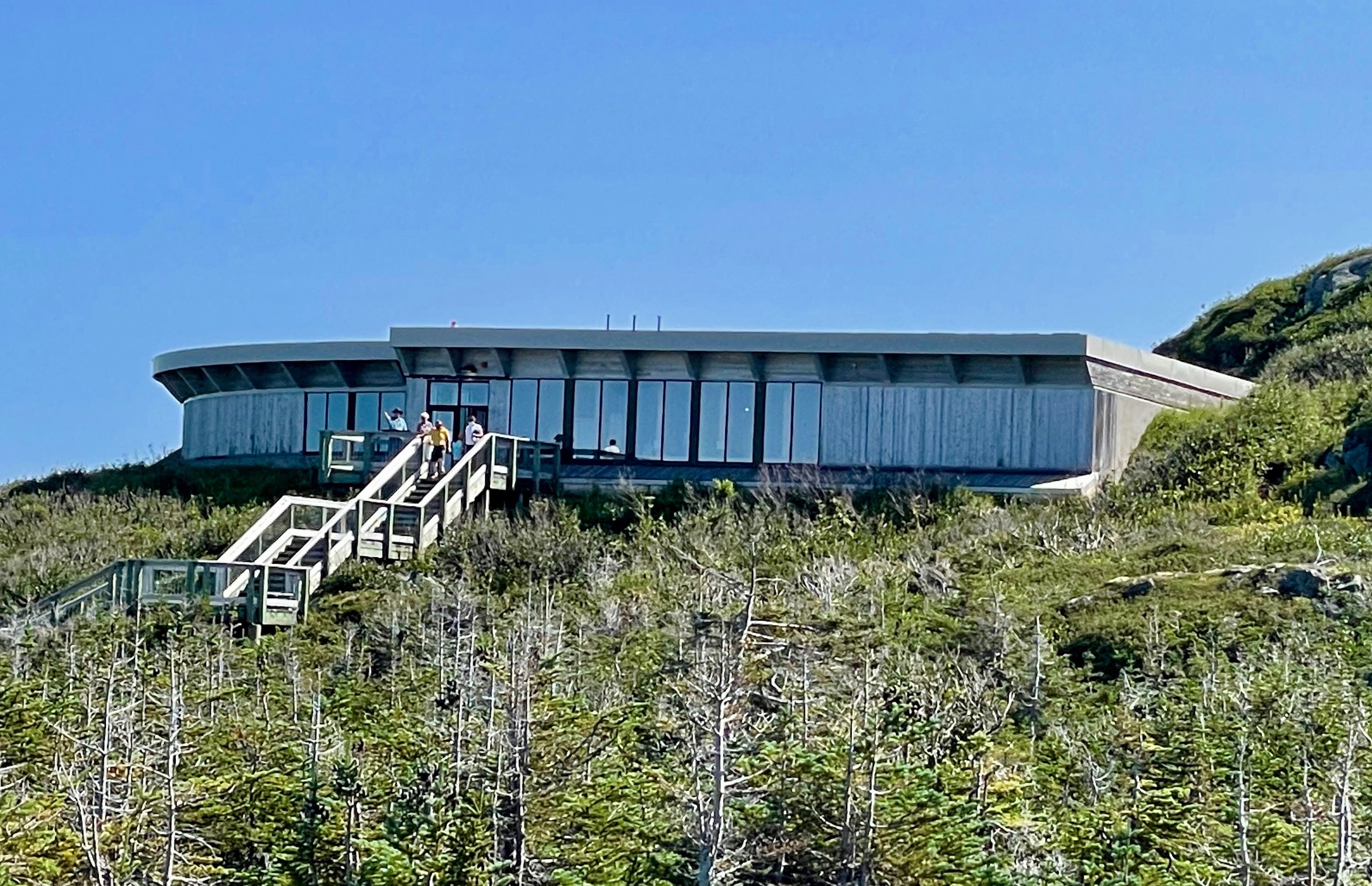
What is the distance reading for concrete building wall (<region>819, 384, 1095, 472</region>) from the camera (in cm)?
3706

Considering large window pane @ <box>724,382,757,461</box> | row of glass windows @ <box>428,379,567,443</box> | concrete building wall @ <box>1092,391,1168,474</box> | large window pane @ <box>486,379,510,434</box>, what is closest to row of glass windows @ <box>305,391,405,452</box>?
row of glass windows @ <box>428,379,567,443</box>

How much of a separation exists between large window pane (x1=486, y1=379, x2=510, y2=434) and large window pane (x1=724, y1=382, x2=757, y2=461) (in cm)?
394

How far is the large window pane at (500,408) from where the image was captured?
3953 cm

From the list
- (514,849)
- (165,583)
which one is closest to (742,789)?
(514,849)

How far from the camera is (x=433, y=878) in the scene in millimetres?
15547

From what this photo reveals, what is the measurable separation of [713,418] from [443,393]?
480 centimetres

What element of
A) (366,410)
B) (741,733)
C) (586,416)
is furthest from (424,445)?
(741,733)

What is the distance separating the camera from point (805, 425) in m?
38.3

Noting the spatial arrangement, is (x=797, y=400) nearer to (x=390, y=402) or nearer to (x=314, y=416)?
(x=390, y=402)

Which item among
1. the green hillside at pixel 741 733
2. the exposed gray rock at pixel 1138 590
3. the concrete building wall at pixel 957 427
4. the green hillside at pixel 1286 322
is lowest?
the green hillside at pixel 741 733

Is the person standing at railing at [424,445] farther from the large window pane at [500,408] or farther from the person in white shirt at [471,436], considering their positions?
the large window pane at [500,408]

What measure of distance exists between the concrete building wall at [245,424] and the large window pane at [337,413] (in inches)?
22.0

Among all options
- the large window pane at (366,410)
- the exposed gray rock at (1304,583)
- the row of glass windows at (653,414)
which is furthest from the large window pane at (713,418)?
the exposed gray rock at (1304,583)

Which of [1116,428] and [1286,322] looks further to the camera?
[1286,322]
